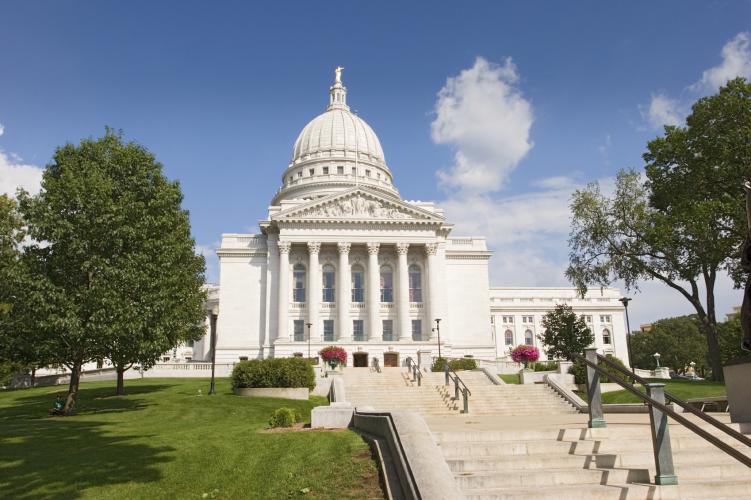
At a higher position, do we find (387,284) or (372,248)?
(372,248)

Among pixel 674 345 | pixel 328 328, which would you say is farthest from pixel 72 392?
pixel 674 345

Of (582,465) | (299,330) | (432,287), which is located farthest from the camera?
(432,287)

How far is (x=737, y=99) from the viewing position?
36.3 meters

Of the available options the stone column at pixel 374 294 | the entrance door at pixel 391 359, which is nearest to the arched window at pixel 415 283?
the stone column at pixel 374 294

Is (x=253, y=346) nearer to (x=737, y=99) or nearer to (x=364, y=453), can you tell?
(x=737, y=99)

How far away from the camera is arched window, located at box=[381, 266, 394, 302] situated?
68812 millimetres

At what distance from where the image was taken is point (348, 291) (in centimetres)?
6694

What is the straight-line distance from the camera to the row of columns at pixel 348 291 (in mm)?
65250

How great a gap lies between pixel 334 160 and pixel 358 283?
29788 mm

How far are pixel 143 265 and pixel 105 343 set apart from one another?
3.54 metres

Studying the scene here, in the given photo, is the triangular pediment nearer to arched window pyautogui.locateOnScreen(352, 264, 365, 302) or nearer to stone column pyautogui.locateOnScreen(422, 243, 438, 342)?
stone column pyautogui.locateOnScreen(422, 243, 438, 342)

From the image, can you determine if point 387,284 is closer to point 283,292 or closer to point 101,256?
point 283,292

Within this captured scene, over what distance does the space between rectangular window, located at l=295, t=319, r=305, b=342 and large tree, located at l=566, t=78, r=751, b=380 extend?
32.0 m

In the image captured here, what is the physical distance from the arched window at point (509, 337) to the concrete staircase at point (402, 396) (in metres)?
59.7
